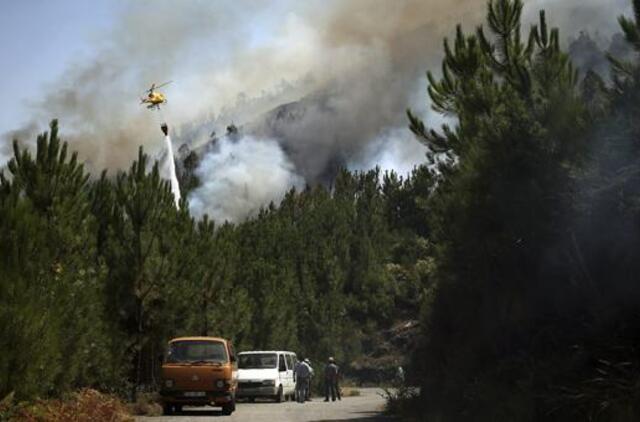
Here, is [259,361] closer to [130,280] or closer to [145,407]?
[130,280]

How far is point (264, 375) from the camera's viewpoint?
32.5 meters

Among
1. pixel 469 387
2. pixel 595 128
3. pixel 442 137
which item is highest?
pixel 442 137

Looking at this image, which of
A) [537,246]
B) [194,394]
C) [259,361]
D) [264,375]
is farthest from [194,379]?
[537,246]

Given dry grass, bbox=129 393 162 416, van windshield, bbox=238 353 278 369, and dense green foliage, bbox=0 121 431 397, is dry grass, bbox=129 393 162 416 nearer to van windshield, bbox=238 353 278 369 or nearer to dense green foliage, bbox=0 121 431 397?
dense green foliage, bbox=0 121 431 397

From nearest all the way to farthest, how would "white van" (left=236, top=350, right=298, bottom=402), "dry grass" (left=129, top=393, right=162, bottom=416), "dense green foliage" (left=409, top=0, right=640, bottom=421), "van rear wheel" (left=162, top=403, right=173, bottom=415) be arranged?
"dense green foliage" (left=409, top=0, right=640, bottom=421)
"van rear wheel" (left=162, top=403, right=173, bottom=415)
"dry grass" (left=129, top=393, right=162, bottom=416)
"white van" (left=236, top=350, right=298, bottom=402)

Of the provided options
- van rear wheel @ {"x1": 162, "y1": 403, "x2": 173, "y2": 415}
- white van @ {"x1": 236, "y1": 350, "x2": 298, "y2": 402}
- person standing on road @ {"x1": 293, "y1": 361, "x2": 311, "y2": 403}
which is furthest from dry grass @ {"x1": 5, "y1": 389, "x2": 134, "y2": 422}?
person standing on road @ {"x1": 293, "y1": 361, "x2": 311, "y2": 403}

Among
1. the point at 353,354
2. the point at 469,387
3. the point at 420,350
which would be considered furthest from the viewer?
the point at 353,354

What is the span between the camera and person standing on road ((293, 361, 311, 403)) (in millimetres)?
34513

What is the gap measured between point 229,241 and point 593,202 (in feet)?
82.3

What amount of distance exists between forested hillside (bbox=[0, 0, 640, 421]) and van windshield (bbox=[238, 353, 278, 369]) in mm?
5001

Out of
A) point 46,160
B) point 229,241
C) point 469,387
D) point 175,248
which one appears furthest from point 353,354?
point 469,387

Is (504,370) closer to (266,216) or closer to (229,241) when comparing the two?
(229,241)

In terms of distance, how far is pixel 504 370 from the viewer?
14484 mm

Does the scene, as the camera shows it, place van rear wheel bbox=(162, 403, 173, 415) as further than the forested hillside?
Yes
